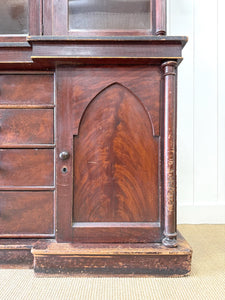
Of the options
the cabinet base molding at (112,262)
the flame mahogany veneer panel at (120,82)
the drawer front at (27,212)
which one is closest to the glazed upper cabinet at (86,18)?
the flame mahogany veneer panel at (120,82)

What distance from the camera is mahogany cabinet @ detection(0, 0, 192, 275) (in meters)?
0.67

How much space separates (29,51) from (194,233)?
103cm

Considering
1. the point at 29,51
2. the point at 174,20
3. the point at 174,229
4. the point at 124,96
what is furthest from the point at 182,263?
the point at 174,20

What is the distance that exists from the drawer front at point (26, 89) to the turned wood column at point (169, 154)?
39 cm

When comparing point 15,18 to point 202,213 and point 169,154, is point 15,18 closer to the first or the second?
point 169,154

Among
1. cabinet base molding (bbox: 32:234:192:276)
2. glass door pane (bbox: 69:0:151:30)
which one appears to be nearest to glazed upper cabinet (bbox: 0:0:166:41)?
glass door pane (bbox: 69:0:151:30)

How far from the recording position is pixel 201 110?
112cm

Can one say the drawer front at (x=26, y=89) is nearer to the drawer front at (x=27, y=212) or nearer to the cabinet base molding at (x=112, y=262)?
the drawer front at (x=27, y=212)

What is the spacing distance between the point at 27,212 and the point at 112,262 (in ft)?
1.07

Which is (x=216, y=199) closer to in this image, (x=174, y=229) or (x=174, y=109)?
(x=174, y=229)

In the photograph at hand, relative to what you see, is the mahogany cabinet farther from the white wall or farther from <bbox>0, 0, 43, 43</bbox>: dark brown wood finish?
the white wall

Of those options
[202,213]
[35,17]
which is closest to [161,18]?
[35,17]

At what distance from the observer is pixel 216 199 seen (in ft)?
3.72

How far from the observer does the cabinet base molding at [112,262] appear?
66cm
